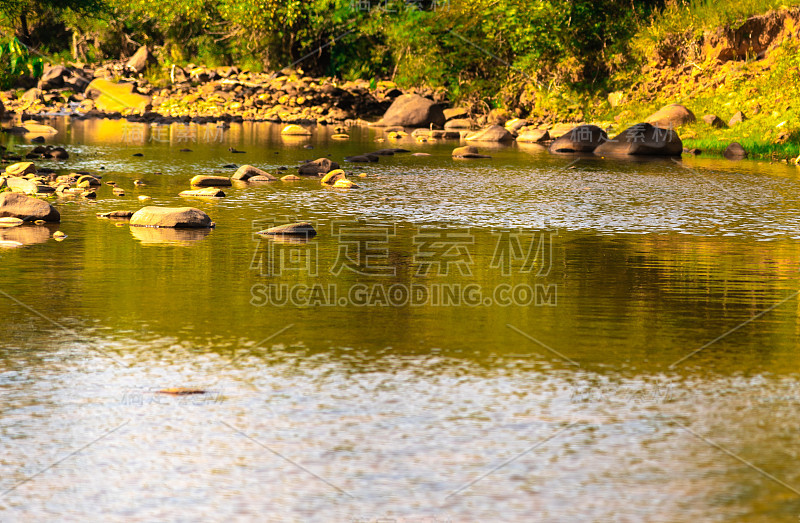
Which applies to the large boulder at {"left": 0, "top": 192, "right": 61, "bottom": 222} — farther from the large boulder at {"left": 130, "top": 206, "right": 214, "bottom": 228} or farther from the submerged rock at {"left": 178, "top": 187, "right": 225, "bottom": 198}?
the submerged rock at {"left": 178, "top": 187, "right": 225, "bottom": 198}

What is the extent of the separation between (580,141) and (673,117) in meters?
3.75

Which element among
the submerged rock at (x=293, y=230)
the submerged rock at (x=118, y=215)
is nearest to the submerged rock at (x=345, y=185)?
the submerged rock at (x=118, y=215)

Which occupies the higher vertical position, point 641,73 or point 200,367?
point 641,73

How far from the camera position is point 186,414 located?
548cm

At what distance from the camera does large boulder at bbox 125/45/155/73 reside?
5256 centimetres

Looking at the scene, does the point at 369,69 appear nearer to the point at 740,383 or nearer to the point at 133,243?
the point at 133,243

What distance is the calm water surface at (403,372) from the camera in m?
4.56

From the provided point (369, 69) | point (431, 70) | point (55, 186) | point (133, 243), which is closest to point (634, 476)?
point (133, 243)

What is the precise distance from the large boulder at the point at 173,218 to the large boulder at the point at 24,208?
1.02 m

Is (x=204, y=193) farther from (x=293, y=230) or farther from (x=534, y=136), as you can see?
(x=534, y=136)

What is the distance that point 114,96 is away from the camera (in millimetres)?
46250

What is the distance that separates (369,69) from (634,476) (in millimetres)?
44555

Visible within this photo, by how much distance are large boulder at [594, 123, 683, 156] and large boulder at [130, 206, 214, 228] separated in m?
15.4

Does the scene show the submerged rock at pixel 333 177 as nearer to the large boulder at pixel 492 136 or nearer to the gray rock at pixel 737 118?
the large boulder at pixel 492 136
